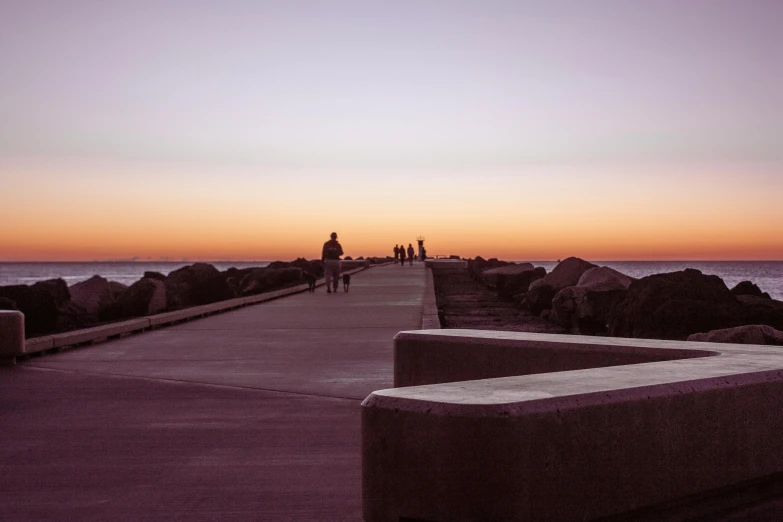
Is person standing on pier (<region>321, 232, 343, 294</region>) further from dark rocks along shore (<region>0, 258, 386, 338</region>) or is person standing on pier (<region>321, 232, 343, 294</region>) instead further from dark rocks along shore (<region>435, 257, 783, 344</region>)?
dark rocks along shore (<region>0, 258, 386, 338</region>)

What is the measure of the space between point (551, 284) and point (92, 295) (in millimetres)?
15248

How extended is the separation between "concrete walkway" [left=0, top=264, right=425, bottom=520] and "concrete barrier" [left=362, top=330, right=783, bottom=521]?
101cm

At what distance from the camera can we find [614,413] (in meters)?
3.48

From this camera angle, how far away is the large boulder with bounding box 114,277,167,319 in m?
24.2

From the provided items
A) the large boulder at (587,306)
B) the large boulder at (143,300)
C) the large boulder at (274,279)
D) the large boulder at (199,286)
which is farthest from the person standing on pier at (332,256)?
the large boulder at (274,279)

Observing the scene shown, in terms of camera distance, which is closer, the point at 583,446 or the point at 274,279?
the point at 583,446

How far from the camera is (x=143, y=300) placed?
80.1 ft

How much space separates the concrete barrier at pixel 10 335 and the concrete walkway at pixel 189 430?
26 centimetres

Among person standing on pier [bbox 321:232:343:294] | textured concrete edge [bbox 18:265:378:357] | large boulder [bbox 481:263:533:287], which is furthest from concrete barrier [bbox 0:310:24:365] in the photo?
large boulder [bbox 481:263:533:287]

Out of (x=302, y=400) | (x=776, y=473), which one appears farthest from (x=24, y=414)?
(x=776, y=473)

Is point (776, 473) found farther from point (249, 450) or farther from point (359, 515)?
point (249, 450)

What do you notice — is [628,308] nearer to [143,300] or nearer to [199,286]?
[143,300]

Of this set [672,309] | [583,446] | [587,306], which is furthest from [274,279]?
[583,446]

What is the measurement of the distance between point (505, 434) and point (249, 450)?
2781 mm
